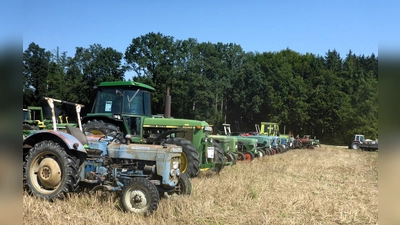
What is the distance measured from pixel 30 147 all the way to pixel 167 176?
8.38 ft

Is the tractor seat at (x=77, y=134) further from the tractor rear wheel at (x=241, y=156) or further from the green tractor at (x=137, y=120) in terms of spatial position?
the tractor rear wheel at (x=241, y=156)

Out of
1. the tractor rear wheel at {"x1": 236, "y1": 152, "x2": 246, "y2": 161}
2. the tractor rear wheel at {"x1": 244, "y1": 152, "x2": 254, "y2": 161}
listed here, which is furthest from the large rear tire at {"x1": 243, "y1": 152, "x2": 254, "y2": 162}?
the tractor rear wheel at {"x1": 236, "y1": 152, "x2": 246, "y2": 161}

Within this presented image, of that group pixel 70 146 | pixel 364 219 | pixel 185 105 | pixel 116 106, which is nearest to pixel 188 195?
pixel 70 146

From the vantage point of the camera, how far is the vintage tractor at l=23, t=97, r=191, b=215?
594cm

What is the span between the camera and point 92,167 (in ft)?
20.8

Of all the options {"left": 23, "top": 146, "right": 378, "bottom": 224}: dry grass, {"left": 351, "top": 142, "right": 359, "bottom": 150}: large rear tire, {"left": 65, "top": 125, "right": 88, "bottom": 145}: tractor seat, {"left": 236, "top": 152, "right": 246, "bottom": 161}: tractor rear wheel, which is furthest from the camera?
{"left": 351, "top": 142, "right": 359, "bottom": 150}: large rear tire

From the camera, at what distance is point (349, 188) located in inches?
339

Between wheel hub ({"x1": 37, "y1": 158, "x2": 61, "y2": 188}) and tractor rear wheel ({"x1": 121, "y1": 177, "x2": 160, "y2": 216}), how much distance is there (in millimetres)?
1250

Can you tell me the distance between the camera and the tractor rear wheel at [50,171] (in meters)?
5.93

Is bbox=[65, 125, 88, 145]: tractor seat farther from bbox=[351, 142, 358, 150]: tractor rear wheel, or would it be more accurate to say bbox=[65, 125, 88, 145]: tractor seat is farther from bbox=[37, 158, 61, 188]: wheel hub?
bbox=[351, 142, 358, 150]: tractor rear wheel

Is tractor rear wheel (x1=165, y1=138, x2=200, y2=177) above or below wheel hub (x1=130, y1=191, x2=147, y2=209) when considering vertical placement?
above

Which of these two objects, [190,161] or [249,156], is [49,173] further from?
[249,156]

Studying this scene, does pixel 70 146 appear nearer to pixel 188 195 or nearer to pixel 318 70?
pixel 188 195

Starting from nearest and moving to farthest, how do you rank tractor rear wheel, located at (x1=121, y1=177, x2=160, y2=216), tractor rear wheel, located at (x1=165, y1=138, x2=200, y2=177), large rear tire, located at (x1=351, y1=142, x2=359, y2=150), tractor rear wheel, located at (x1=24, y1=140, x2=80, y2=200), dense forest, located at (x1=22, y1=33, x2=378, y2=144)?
tractor rear wheel, located at (x1=121, y1=177, x2=160, y2=216)
tractor rear wheel, located at (x1=24, y1=140, x2=80, y2=200)
tractor rear wheel, located at (x1=165, y1=138, x2=200, y2=177)
large rear tire, located at (x1=351, y1=142, x2=359, y2=150)
dense forest, located at (x1=22, y1=33, x2=378, y2=144)
